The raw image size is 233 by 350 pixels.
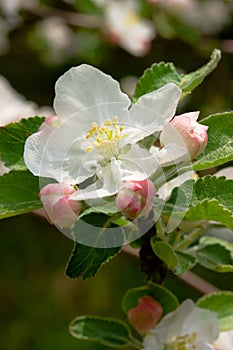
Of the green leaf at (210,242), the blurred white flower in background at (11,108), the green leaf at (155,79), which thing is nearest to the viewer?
the green leaf at (155,79)

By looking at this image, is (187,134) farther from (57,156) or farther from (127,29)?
(127,29)

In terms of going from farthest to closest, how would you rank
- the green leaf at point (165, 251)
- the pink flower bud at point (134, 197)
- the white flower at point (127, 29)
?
the white flower at point (127, 29) → the green leaf at point (165, 251) → the pink flower bud at point (134, 197)

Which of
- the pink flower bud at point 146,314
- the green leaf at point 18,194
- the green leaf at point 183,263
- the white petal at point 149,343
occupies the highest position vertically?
the green leaf at point 18,194

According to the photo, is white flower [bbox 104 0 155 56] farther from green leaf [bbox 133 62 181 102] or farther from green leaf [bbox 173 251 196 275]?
green leaf [bbox 173 251 196 275]

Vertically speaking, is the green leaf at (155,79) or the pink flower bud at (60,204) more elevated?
the green leaf at (155,79)

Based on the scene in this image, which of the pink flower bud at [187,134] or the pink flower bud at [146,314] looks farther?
the pink flower bud at [146,314]

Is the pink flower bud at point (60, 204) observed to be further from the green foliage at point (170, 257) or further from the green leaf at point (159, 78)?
the green leaf at point (159, 78)

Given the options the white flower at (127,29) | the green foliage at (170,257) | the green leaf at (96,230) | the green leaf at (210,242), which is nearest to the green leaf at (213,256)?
the green leaf at (210,242)
